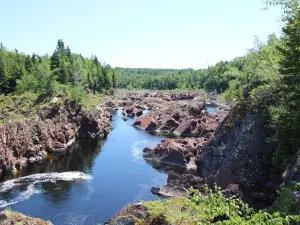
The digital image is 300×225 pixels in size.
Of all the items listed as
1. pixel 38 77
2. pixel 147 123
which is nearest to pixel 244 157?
pixel 147 123

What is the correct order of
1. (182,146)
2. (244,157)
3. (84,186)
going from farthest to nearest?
(182,146), (84,186), (244,157)

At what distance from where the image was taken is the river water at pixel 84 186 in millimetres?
32500

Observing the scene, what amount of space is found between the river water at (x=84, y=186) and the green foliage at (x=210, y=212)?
18467 millimetres

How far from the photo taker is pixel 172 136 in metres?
71.1

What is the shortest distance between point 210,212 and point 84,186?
3146 cm

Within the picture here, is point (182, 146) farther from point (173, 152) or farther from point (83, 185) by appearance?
point (83, 185)

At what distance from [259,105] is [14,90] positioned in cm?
6089

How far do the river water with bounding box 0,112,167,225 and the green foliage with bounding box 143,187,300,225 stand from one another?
18467mm

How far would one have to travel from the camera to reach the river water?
3250 cm

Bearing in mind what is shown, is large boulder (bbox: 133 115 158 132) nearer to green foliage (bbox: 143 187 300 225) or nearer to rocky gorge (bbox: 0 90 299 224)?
rocky gorge (bbox: 0 90 299 224)

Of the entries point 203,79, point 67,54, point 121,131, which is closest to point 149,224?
point 121,131

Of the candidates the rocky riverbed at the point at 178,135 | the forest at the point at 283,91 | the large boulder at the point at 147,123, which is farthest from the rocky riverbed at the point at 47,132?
the forest at the point at 283,91

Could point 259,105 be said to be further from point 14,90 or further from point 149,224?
point 14,90

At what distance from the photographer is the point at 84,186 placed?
39562 millimetres
